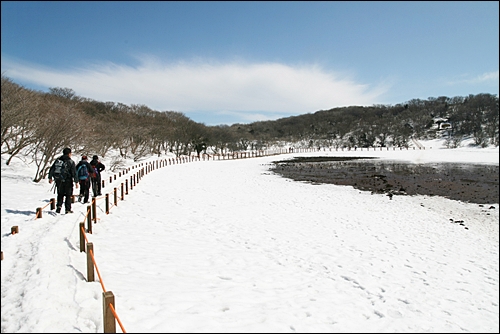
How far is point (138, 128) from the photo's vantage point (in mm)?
44375

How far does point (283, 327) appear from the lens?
444cm

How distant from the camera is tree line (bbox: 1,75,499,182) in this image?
773cm

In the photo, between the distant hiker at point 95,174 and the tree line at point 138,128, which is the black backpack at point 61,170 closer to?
the distant hiker at point 95,174

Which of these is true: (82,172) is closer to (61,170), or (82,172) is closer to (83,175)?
(83,175)

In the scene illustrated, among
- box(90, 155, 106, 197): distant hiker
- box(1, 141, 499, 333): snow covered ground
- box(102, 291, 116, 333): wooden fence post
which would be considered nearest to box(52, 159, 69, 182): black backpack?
box(1, 141, 499, 333): snow covered ground

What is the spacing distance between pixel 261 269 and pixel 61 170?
683 centimetres

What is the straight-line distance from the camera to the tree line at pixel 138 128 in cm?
773

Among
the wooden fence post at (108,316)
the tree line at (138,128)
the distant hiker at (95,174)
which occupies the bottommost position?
the wooden fence post at (108,316)

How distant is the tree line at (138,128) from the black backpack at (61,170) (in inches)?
317

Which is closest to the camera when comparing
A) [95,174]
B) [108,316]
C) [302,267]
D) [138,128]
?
[108,316]

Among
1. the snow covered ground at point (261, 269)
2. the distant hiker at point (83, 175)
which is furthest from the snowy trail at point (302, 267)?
the distant hiker at point (83, 175)

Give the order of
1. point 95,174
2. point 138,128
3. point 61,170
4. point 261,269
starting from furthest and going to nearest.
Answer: point 138,128
point 95,174
point 61,170
point 261,269

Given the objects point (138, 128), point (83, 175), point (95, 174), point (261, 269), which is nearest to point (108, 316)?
point (261, 269)

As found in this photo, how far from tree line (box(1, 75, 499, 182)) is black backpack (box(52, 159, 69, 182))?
8.05 meters
